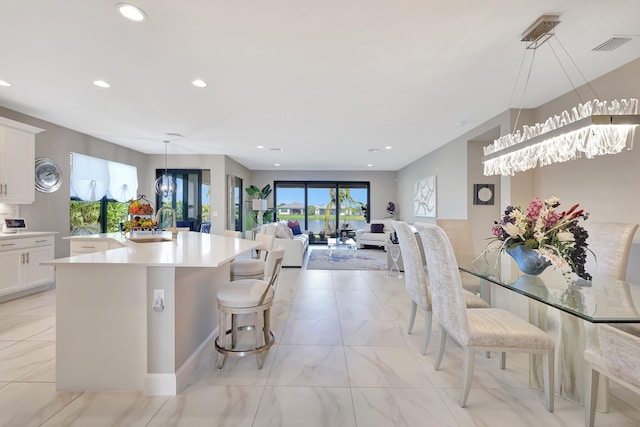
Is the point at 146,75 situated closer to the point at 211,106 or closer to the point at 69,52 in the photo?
the point at 69,52

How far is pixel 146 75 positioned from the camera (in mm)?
2922

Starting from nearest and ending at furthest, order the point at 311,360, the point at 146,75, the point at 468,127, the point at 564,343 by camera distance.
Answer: the point at 564,343 → the point at 311,360 → the point at 146,75 → the point at 468,127

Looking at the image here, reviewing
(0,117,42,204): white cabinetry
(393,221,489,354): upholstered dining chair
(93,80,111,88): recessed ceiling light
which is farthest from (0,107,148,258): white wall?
(393,221,489,354): upholstered dining chair

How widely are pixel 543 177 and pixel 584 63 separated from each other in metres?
1.49

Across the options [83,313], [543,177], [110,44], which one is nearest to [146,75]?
[110,44]

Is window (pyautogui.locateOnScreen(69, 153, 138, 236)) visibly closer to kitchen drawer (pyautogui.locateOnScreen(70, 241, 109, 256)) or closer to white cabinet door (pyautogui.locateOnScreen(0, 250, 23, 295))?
white cabinet door (pyautogui.locateOnScreen(0, 250, 23, 295))

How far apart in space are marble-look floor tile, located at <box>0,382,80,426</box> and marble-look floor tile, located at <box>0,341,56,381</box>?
0.61ft

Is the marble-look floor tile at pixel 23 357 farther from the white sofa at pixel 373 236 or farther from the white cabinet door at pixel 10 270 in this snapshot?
the white sofa at pixel 373 236

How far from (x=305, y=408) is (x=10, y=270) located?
431cm

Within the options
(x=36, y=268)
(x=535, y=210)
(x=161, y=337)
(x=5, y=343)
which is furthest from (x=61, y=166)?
(x=535, y=210)

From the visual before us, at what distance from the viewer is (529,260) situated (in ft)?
6.75

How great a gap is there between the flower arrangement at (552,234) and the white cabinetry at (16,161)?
5.75m

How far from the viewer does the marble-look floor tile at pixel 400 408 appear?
167cm

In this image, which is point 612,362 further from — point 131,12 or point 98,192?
point 98,192
